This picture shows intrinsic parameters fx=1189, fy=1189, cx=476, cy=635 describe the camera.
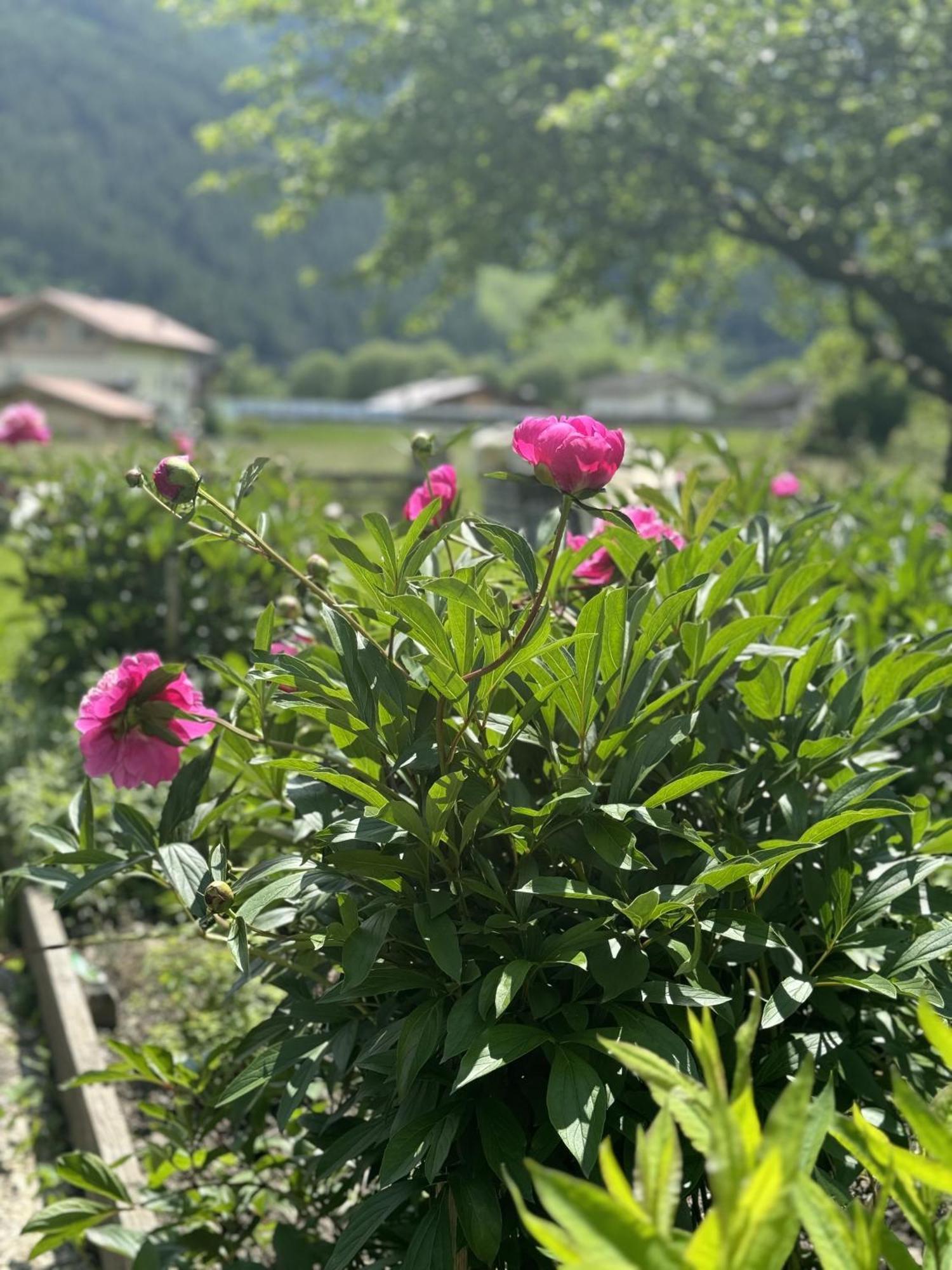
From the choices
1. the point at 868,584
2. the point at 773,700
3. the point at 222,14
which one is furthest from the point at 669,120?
the point at 773,700

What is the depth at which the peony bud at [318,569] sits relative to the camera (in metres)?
1.71

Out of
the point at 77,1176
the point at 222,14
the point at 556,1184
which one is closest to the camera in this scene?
the point at 556,1184

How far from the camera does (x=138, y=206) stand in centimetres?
11088

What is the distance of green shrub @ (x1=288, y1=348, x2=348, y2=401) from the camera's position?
312 ft

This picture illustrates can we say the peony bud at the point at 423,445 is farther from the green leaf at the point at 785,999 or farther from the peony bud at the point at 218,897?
the green leaf at the point at 785,999

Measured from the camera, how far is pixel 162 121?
11625 cm

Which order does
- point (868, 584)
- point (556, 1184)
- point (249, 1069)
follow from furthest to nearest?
point (868, 584)
point (249, 1069)
point (556, 1184)

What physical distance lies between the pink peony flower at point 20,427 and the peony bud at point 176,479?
15.7ft

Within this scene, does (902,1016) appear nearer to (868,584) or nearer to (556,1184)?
(556,1184)

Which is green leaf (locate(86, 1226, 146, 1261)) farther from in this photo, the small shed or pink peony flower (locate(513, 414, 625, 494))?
the small shed

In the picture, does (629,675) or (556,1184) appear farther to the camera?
(629,675)

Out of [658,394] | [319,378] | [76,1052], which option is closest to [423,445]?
[76,1052]

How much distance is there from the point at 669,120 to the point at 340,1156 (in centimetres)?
1430

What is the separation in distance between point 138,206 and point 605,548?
12031cm
